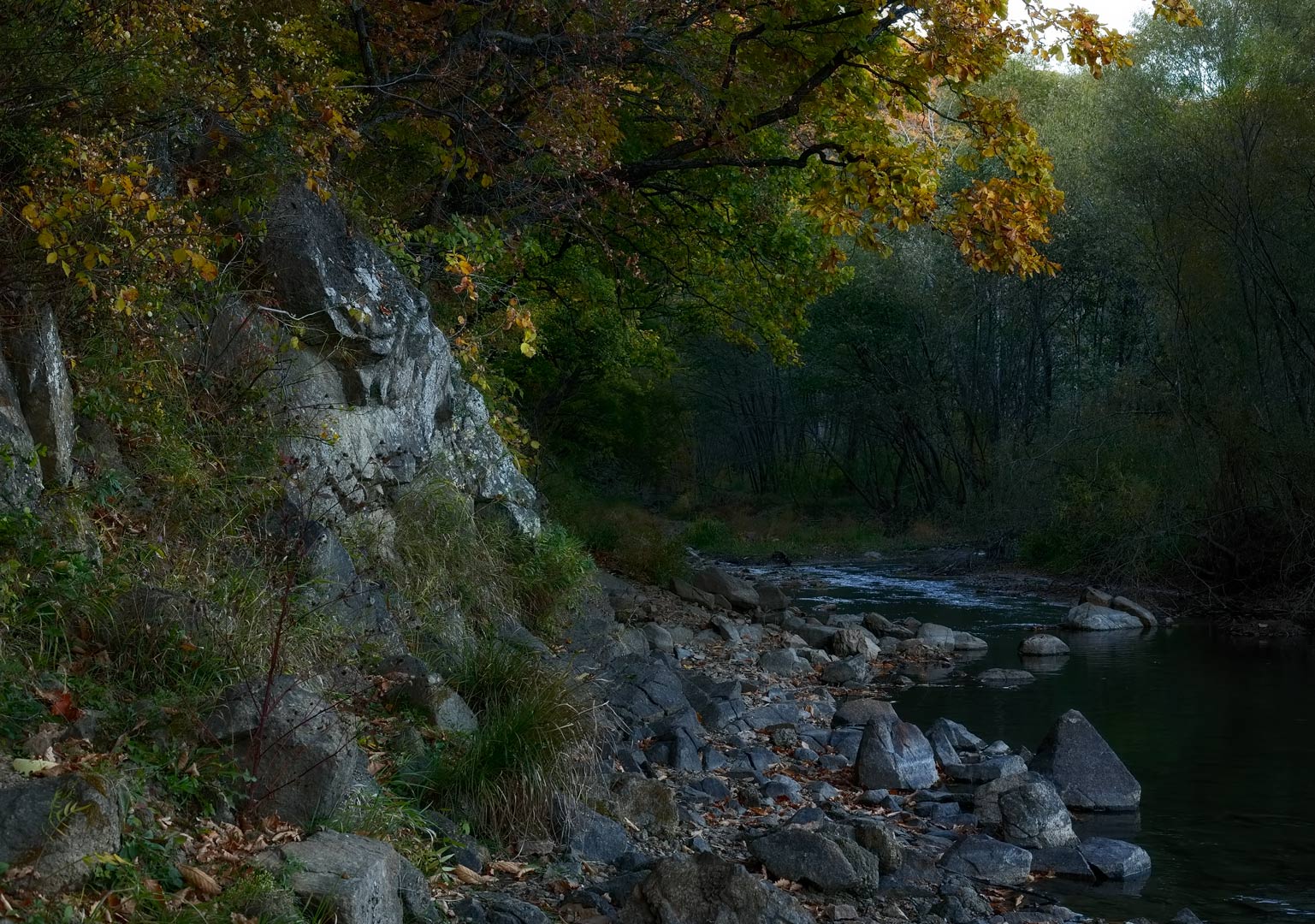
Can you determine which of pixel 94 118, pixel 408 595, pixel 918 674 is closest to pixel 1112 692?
pixel 918 674

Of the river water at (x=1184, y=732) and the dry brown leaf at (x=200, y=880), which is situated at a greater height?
the dry brown leaf at (x=200, y=880)

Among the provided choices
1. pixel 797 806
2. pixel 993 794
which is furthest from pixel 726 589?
pixel 797 806

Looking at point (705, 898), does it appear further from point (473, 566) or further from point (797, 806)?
point (473, 566)

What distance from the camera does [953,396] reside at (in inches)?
1345

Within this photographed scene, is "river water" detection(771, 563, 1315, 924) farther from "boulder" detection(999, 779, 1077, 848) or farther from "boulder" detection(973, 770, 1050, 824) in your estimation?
"boulder" detection(973, 770, 1050, 824)

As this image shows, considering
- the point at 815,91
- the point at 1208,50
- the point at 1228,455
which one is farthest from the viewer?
the point at 1208,50

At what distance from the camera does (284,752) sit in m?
5.15

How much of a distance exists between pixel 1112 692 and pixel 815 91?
748 centimetres

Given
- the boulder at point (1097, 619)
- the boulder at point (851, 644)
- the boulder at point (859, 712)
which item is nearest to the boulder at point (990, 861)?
the boulder at point (859, 712)

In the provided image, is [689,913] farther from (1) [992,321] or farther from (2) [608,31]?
(1) [992,321]

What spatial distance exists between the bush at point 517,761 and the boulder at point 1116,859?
3.31m

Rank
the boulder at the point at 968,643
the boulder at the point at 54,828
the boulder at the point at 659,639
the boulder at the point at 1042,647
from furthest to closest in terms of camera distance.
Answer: the boulder at the point at 968,643
the boulder at the point at 1042,647
the boulder at the point at 659,639
the boulder at the point at 54,828

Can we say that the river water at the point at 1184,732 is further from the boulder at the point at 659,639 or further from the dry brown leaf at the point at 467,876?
the dry brown leaf at the point at 467,876

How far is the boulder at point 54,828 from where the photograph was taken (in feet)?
12.9
